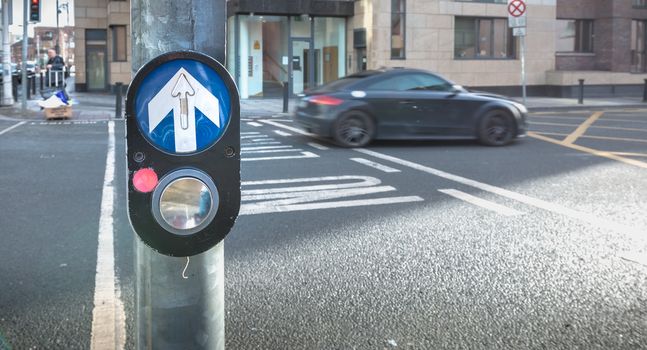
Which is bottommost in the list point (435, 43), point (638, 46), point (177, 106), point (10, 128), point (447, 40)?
point (10, 128)

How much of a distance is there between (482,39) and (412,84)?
1620 centimetres

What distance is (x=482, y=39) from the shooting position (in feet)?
91.4

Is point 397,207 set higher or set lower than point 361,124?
lower

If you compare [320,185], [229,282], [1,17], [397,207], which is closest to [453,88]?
[320,185]

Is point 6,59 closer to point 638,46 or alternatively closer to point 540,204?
point 540,204

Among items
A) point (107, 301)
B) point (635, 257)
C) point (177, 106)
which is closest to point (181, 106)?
point (177, 106)

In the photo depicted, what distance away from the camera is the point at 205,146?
2047 mm

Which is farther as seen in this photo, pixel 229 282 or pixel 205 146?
pixel 229 282

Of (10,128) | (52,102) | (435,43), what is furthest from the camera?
(435,43)

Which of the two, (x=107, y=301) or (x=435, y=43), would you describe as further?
(x=435, y=43)

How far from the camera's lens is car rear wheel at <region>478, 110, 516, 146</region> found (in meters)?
13.0

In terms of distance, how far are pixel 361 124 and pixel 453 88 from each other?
2.04 metres

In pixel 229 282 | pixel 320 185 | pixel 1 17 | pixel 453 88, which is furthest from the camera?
pixel 1 17

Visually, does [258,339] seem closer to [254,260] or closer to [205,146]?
[254,260]
